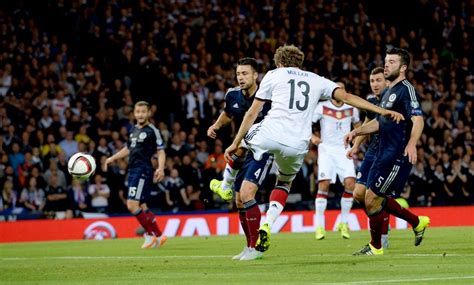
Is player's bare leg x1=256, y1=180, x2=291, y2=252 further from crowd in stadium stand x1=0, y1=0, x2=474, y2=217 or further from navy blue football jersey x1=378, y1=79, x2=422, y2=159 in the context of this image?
crowd in stadium stand x1=0, y1=0, x2=474, y2=217

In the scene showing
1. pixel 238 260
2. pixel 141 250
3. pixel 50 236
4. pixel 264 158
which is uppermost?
pixel 264 158

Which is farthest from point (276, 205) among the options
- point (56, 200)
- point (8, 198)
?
point (8, 198)

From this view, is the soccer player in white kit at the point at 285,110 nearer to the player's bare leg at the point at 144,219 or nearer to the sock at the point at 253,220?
the sock at the point at 253,220

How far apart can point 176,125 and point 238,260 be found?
1339 centimetres

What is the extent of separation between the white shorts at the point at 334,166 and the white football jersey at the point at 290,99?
22.1 feet

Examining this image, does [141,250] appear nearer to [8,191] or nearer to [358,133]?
[358,133]

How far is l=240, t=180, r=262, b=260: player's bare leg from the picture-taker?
12.3 meters

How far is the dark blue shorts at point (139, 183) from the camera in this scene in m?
17.1

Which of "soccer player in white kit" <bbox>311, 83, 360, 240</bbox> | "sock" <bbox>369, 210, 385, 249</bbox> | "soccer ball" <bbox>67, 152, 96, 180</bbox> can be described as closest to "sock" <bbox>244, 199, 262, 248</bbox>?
"sock" <bbox>369, 210, 385, 249</bbox>

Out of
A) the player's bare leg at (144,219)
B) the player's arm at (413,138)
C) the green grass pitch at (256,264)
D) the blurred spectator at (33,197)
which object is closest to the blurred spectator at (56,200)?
the blurred spectator at (33,197)

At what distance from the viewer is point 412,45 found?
31547 mm

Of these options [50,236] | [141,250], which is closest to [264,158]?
[141,250]

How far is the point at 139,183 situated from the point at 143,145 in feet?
2.32

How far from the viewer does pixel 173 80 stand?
26.9m
